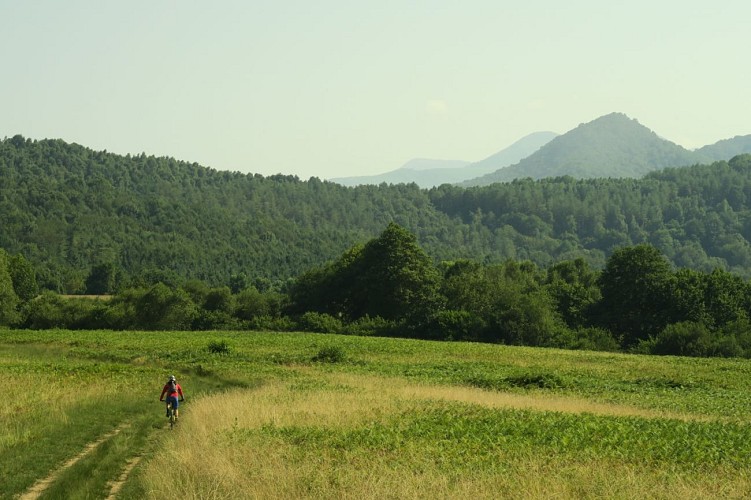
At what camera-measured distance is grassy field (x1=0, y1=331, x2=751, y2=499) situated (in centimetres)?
1623

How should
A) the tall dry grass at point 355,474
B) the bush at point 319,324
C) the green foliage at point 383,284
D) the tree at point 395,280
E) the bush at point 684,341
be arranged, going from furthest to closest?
the green foliage at point 383,284 < the tree at point 395,280 < the bush at point 319,324 < the bush at point 684,341 < the tall dry grass at point 355,474

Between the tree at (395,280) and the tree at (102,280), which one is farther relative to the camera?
the tree at (102,280)

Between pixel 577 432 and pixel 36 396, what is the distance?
2249 cm

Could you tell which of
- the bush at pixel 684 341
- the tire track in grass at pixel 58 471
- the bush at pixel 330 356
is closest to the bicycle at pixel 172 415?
the tire track in grass at pixel 58 471

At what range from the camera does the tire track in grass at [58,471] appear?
59.6ft

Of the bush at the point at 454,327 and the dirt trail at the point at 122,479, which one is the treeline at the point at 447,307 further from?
the dirt trail at the point at 122,479

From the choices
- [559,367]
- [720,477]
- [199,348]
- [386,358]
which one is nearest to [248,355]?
[199,348]

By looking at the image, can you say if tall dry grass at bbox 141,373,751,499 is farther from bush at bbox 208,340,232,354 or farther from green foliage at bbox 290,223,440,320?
green foliage at bbox 290,223,440,320

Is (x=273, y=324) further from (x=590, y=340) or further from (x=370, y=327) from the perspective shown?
(x=590, y=340)

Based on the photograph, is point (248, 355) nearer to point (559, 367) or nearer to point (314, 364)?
point (314, 364)

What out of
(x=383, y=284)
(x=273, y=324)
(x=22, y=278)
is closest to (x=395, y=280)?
(x=383, y=284)

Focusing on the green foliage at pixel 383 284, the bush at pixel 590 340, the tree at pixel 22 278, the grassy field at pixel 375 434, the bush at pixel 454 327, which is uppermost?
the tree at pixel 22 278

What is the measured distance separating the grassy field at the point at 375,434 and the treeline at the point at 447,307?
102ft

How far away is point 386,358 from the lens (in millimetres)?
60781
